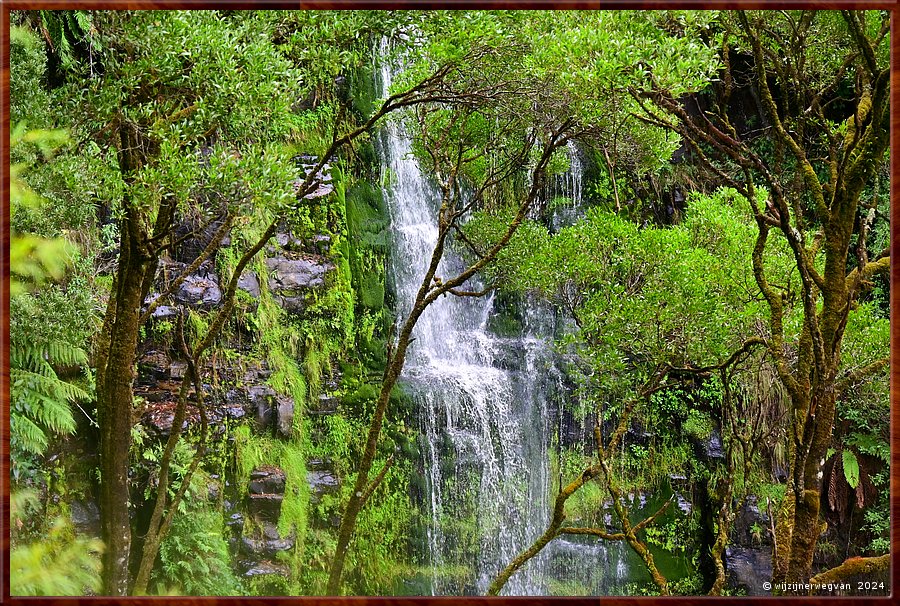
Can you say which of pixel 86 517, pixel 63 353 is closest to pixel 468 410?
pixel 86 517

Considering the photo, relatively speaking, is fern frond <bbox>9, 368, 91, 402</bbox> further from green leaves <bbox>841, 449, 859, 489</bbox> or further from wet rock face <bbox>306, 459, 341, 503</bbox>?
green leaves <bbox>841, 449, 859, 489</bbox>

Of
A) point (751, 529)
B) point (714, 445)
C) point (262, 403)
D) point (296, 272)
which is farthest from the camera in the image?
point (714, 445)

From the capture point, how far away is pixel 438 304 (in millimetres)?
7859

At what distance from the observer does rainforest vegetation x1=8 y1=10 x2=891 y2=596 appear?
3.31m

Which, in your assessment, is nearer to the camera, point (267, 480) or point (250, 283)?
point (267, 480)

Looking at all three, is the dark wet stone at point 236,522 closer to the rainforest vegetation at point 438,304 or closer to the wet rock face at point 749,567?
the rainforest vegetation at point 438,304

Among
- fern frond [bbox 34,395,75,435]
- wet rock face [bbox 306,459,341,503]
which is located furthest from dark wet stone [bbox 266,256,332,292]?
fern frond [bbox 34,395,75,435]

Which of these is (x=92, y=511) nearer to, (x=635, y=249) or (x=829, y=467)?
(x=635, y=249)

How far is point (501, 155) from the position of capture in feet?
17.6

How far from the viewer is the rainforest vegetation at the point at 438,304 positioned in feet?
10.9

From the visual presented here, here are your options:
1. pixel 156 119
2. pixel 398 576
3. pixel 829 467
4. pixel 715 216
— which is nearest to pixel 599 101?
pixel 156 119

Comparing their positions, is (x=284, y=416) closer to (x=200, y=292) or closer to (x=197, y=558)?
(x=200, y=292)

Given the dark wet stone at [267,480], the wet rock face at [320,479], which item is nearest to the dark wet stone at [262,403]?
the dark wet stone at [267,480]

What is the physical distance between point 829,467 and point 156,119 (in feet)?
24.0
